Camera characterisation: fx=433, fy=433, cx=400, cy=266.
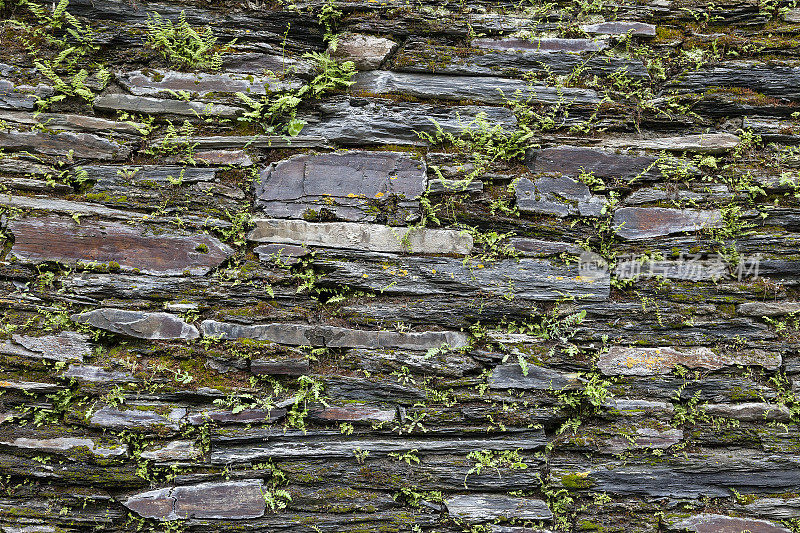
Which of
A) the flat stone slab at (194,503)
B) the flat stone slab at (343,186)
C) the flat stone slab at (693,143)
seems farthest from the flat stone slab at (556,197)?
the flat stone slab at (194,503)

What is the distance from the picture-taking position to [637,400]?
4434 millimetres

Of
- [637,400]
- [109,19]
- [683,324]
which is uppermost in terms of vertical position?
[109,19]

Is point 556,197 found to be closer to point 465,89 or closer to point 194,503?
point 465,89

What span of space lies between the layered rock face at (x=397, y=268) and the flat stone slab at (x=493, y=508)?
27mm

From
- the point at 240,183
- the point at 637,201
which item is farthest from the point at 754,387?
the point at 240,183

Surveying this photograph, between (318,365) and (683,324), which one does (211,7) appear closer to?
(318,365)

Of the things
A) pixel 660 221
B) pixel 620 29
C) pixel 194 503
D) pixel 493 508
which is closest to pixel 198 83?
pixel 194 503

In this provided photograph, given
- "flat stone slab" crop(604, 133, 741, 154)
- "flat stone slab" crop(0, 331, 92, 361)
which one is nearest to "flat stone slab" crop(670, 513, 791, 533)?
"flat stone slab" crop(604, 133, 741, 154)

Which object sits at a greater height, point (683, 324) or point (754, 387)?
point (683, 324)

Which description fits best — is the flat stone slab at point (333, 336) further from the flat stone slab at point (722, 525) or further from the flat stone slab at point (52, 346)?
the flat stone slab at point (722, 525)

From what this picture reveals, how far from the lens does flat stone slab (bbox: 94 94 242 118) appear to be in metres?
4.58

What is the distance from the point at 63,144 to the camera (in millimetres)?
4516

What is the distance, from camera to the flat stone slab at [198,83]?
4.62 m

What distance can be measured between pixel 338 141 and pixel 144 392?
3231 mm
